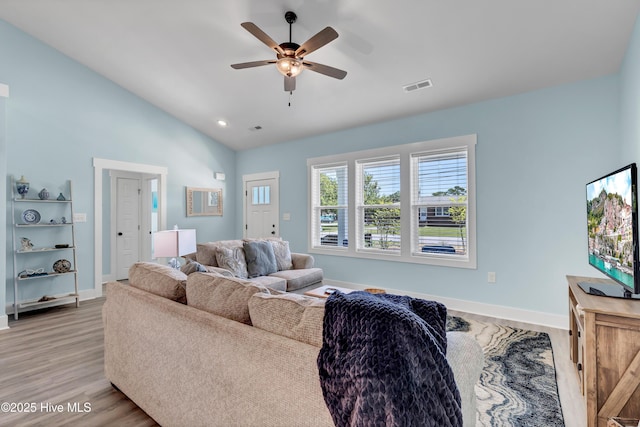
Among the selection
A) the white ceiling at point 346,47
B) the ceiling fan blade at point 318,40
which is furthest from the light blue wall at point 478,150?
the ceiling fan blade at point 318,40

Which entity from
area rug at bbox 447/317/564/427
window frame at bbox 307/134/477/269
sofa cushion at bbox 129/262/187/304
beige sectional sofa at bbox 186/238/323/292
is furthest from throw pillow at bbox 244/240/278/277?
area rug at bbox 447/317/564/427

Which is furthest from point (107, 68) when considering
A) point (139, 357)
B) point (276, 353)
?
point (276, 353)

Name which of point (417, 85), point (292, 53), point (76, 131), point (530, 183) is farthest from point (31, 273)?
point (530, 183)

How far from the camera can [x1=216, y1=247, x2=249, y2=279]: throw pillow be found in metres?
3.54

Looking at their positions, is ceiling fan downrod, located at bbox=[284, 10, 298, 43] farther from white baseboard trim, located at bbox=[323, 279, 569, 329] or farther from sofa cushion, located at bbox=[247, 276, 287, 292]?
white baseboard trim, located at bbox=[323, 279, 569, 329]

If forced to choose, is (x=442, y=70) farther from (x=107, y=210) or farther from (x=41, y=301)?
(x=107, y=210)

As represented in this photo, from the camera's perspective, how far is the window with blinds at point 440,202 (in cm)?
391

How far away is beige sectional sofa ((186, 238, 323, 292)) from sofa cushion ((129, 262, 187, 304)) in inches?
49.3

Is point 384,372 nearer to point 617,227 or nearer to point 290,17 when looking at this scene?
point 617,227

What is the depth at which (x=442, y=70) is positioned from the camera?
3.27 m

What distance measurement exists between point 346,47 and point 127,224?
520 cm

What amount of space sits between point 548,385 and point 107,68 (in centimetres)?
607

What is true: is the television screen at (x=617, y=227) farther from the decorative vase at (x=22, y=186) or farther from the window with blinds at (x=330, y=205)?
the decorative vase at (x=22, y=186)

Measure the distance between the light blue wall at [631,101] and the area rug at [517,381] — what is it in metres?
1.69
